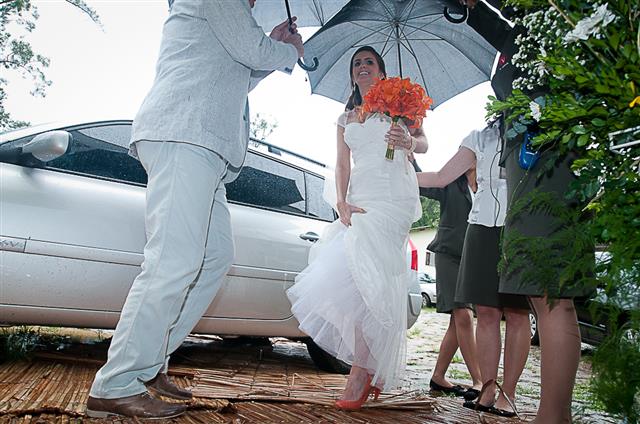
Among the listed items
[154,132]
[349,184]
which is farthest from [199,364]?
[154,132]

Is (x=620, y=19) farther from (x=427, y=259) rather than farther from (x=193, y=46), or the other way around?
(x=427, y=259)

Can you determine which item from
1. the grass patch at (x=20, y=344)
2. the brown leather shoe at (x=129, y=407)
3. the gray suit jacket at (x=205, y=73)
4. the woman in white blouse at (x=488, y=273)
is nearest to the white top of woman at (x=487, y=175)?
the woman in white blouse at (x=488, y=273)

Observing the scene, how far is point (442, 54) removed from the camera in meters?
4.10

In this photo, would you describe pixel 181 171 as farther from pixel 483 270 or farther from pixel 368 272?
pixel 483 270

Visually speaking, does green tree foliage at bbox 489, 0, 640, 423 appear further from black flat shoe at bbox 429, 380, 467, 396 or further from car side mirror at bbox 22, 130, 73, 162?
black flat shoe at bbox 429, 380, 467, 396

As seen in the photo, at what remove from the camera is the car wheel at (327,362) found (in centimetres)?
423

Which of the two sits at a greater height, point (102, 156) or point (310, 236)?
point (102, 156)

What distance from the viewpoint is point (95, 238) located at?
3.38 meters

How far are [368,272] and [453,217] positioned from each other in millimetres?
1342

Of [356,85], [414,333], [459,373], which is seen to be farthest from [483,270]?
[414,333]

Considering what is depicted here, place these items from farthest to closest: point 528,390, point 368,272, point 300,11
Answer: point 528,390
point 300,11
point 368,272

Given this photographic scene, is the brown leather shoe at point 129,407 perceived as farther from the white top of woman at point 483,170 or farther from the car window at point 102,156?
the white top of woman at point 483,170

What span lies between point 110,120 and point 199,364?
174 cm

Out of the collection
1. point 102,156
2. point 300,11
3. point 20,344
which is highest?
point 300,11
